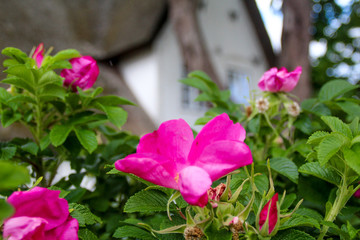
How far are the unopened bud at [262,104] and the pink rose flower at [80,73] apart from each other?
0.31 meters

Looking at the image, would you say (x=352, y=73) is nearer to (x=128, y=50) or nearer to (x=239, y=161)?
(x=128, y=50)

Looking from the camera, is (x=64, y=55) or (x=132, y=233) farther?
(x=64, y=55)

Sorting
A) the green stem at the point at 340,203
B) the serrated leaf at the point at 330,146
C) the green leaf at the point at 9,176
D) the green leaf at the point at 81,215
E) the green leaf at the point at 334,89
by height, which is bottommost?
the green leaf at the point at 334,89

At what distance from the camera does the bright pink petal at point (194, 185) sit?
34 cm

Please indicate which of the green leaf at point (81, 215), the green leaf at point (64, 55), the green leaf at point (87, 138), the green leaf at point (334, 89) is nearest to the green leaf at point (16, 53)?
the green leaf at point (64, 55)

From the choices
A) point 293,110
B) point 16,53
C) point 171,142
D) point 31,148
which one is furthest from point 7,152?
point 293,110

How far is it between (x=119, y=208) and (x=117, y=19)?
619cm

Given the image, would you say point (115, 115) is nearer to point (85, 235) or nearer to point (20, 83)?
point (20, 83)

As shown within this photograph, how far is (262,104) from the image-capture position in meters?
0.75

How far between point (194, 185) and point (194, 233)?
0.19 feet

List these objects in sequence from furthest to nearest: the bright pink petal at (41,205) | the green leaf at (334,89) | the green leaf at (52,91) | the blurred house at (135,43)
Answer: the blurred house at (135,43) < the green leaf at (334,89) < the green leaf at (52,91) < the bright pink petal at (41,205)

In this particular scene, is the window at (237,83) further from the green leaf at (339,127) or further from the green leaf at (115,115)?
the green leaf at (339,127)

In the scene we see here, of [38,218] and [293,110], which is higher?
[38,218]

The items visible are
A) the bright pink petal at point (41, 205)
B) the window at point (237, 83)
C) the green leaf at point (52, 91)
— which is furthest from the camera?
the window at point (237, 83)
